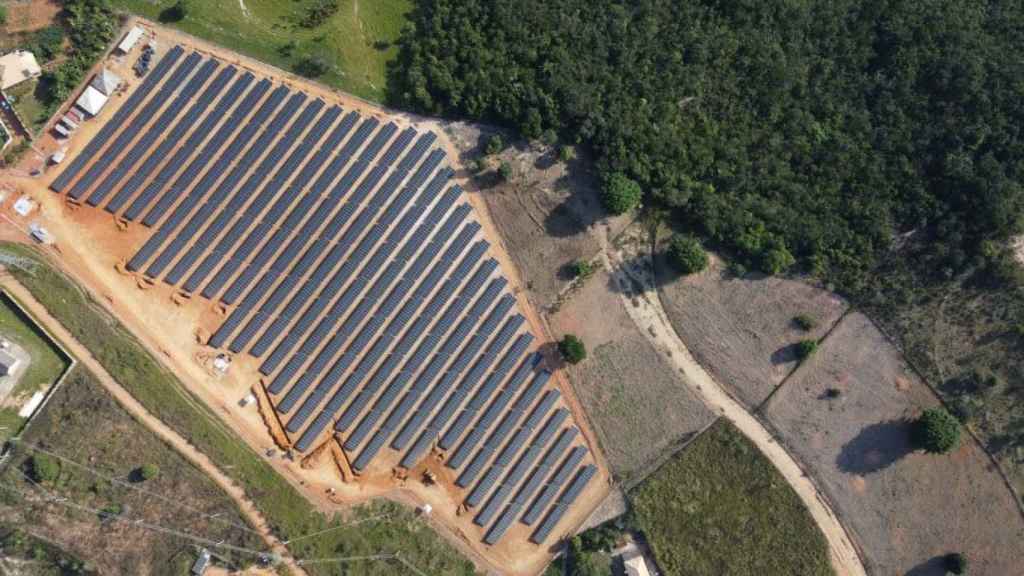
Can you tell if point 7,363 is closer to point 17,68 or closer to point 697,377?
point 17,68

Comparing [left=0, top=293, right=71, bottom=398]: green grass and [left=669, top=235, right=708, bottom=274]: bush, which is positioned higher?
[left=669, top=235, right=708, bottom=274]: bush

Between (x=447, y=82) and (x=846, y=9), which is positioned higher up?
(x=846, y=9)

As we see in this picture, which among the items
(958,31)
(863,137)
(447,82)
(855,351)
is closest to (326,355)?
(447,82)

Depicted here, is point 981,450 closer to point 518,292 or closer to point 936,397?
point 936,397

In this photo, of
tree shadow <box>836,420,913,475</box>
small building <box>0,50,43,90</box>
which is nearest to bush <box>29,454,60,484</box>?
small building <box>0,50,43,90</box>

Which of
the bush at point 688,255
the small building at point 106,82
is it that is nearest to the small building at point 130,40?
the small building at point 106,82

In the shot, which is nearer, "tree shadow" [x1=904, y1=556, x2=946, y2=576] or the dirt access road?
"tree shadow" [x1=904, y1=556, x2=946, y2=576]

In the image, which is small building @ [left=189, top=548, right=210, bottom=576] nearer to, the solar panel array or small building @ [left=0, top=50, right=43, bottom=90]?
the solar panel array
